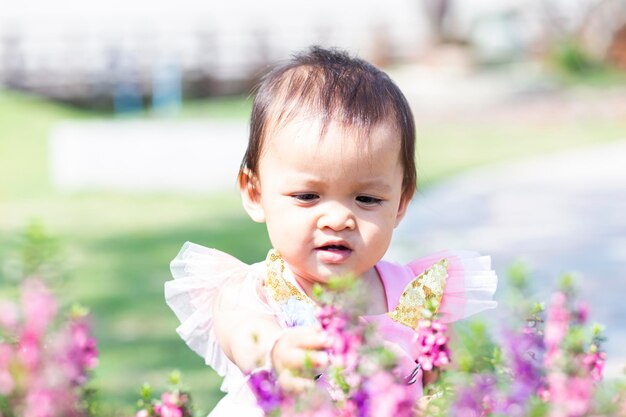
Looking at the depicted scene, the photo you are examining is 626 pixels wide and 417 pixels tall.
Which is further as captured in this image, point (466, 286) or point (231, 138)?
point (231, 138)

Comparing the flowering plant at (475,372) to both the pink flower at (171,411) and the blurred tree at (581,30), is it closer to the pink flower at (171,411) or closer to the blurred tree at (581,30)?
the pink flower at (171,411)

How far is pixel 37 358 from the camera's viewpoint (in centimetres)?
189

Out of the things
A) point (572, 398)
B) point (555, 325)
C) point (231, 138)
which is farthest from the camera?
point (231, 138)

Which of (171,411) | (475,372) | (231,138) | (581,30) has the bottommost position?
(581,30)

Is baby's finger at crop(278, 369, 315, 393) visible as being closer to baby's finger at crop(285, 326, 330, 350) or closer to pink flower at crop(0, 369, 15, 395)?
baby's finger at crop(285, 326, 330, 350)

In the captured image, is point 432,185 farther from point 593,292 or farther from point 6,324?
point 6,324

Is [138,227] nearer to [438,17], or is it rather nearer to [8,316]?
[8,316]

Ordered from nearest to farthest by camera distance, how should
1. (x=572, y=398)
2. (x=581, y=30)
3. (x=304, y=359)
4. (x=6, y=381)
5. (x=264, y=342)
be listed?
(x=572, y=398) < (x=6, y=381) < (x=304, y=359) < (x=264, y=342) < (x=581, y=30)

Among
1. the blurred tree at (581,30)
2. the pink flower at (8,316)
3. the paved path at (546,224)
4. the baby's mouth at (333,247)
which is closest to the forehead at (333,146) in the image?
the baby's mouth at (333,247)

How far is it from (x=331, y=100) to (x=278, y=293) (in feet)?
1.46

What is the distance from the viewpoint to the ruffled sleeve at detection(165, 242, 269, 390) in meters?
2.77

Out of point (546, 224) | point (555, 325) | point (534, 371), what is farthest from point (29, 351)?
point (546, 224)

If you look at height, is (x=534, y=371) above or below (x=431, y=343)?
above

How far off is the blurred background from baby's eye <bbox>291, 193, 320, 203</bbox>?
0.54 meters
